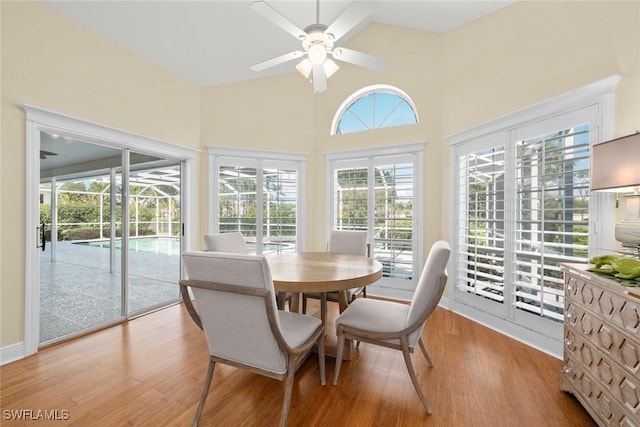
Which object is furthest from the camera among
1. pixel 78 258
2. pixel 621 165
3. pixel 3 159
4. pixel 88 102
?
pixel 78 258

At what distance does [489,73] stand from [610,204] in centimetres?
177

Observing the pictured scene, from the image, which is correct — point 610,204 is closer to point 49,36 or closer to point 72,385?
point 72,385

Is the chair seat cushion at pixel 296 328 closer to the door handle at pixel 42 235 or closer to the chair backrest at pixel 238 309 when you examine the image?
the chair backrest at pixel 238 309

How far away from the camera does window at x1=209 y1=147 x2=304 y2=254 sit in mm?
4152

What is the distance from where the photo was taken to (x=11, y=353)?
2.20 meters

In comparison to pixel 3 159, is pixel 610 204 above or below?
below

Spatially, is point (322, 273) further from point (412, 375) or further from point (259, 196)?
point (259, 196)

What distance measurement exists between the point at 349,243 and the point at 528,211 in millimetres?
1847

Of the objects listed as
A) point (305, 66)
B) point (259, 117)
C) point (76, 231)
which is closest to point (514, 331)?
point (305, 66)

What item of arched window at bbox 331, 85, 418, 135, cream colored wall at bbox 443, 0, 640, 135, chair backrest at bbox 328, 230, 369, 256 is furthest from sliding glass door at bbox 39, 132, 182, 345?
cream colored wall at bbox 443, 0, 640, 135

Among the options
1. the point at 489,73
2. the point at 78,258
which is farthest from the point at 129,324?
the point at 489,73

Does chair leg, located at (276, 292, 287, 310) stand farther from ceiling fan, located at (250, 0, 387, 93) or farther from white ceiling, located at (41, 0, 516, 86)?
white ceiling, located at (41, 0, 516, 86)

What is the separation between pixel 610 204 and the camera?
78.8 inches

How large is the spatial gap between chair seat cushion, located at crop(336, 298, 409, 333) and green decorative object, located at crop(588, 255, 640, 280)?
1.15 metres
